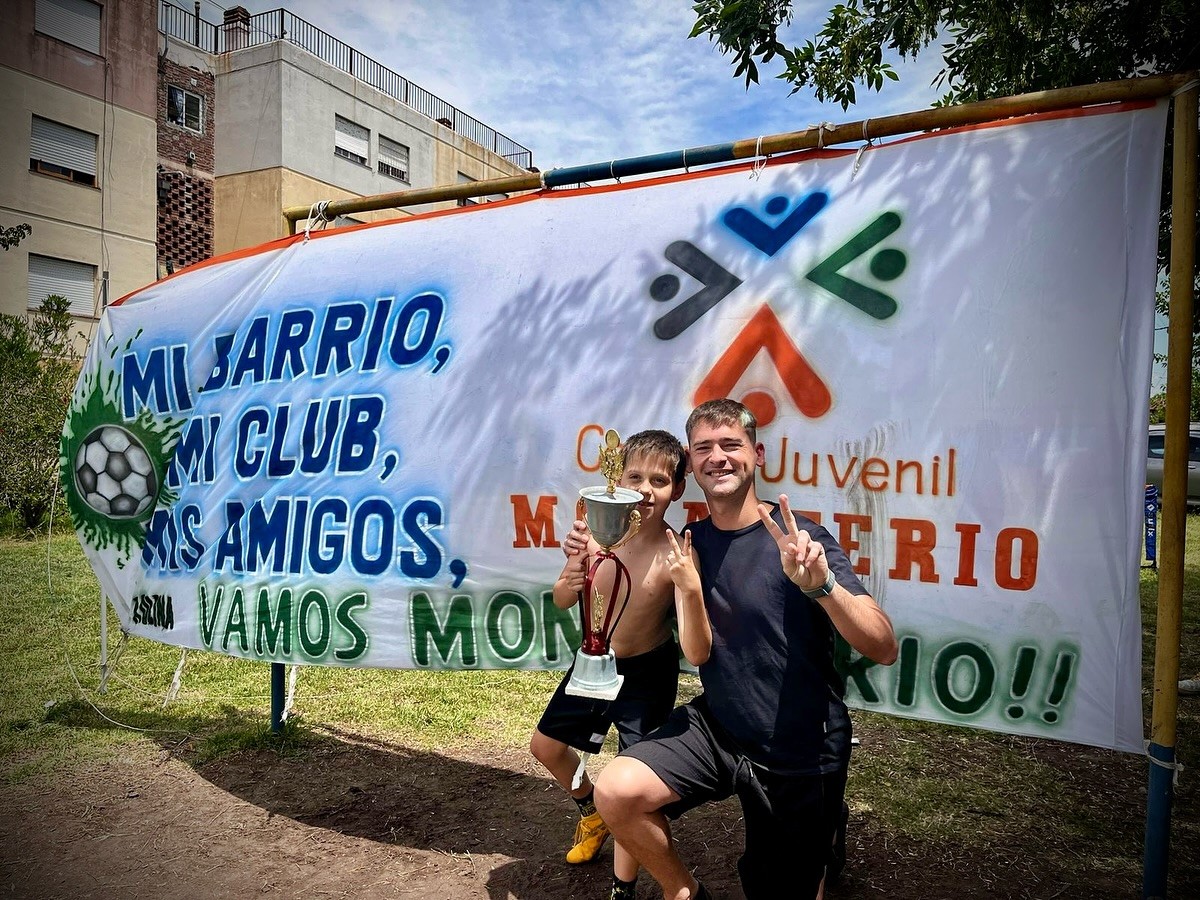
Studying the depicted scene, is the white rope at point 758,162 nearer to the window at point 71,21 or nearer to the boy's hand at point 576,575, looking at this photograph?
the boy's hand at point 576,575

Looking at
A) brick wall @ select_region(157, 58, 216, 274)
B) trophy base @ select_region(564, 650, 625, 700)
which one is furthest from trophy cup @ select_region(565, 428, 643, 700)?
brick wall @ select_region(157, 58, 216, 274)

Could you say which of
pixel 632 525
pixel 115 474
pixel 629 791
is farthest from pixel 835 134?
pixel 115 474

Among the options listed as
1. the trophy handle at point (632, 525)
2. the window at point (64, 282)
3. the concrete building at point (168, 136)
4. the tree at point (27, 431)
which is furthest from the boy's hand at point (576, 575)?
the window at point (64, 282)

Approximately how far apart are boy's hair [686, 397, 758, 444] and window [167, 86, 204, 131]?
854 inches

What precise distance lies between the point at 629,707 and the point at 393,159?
24089 millimetres

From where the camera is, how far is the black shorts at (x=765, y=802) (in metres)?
2.38

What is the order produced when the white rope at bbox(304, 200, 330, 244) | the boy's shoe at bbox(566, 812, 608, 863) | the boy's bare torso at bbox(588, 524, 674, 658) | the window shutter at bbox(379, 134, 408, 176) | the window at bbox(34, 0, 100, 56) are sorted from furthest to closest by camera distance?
the window shutter at bbox(379, 134, 408, 176)
the window at bbox(34, 0, 100, 56)
the white rope at bbox(304, 200, 330, 244)
the boy's shoe at bbox(566, 812, 608, 863)
the boy's bare torso at bbox(588, 524, 674, 658)

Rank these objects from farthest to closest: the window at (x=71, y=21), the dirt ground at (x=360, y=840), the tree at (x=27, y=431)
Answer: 1. the window at (x=71, y=21)
2. the tree at (x=27, y=431)
3. the dirt ground at (x=360, y=840)

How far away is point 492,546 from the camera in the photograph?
11.1ft

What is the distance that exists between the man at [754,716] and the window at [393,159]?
23.7 m

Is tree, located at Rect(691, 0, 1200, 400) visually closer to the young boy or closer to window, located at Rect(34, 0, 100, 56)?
the young boy

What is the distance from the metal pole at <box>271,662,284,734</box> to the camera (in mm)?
4441

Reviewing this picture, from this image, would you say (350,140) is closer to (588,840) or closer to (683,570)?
(588,840)

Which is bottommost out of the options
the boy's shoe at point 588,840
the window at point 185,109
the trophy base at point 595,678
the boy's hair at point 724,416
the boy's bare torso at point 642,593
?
the boy's shoe at point 588,840
